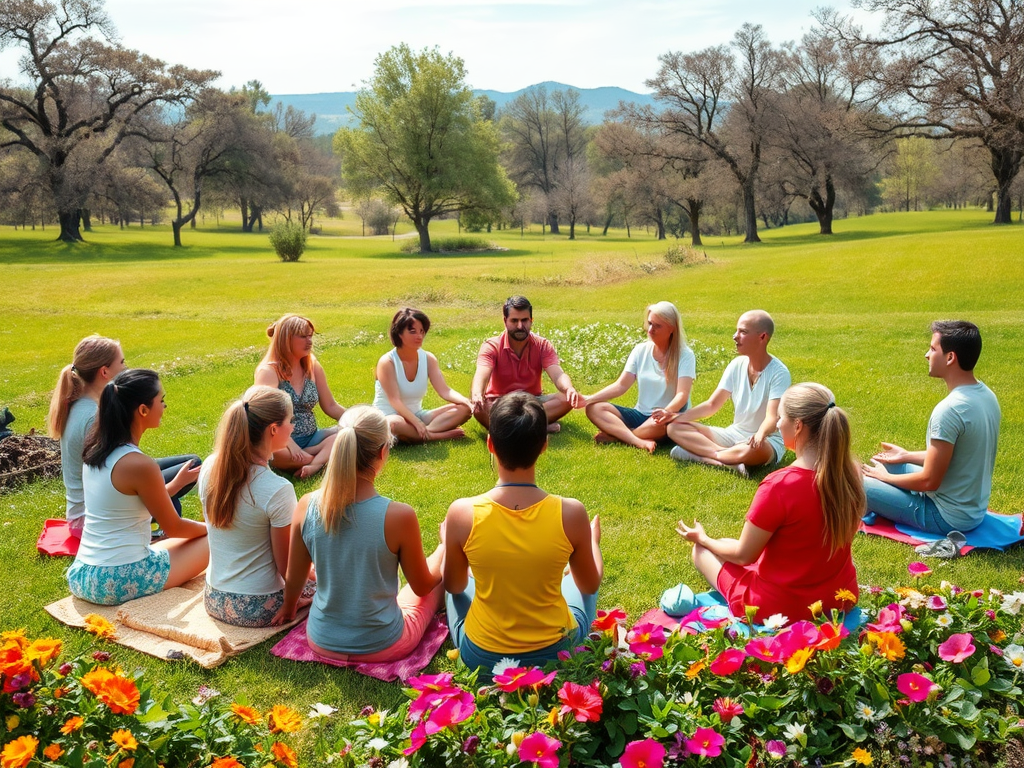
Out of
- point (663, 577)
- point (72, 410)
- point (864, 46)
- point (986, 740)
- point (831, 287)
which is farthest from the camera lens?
point (864, 46)

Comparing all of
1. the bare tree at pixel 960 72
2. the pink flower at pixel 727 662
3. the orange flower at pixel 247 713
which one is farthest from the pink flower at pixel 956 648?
the bare tree at pixel 960 72

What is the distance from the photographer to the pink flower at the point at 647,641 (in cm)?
309

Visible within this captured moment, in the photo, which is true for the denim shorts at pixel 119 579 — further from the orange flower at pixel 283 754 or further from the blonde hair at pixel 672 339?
the blonde hair at pixel 672 339

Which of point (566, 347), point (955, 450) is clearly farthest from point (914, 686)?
point (566, 347)

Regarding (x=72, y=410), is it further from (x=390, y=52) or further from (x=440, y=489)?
(x=390, y=52)

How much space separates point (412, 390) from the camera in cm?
811

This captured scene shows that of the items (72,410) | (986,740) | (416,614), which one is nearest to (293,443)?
(72,410)

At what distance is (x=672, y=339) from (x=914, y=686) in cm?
487

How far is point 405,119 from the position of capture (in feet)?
159

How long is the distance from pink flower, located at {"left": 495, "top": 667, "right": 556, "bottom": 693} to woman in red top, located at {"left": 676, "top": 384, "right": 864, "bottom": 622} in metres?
1.35

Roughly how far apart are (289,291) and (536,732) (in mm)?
24919

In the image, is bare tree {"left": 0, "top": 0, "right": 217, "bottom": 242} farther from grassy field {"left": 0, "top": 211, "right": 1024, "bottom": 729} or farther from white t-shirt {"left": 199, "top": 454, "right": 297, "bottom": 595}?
white t-shirt {"left": 199, "top": 454, "right": 297, "bottom": 595}

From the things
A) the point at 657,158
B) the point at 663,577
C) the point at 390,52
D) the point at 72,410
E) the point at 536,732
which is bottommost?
the point at 663,577

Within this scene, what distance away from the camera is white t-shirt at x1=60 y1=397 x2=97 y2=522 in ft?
17.8
